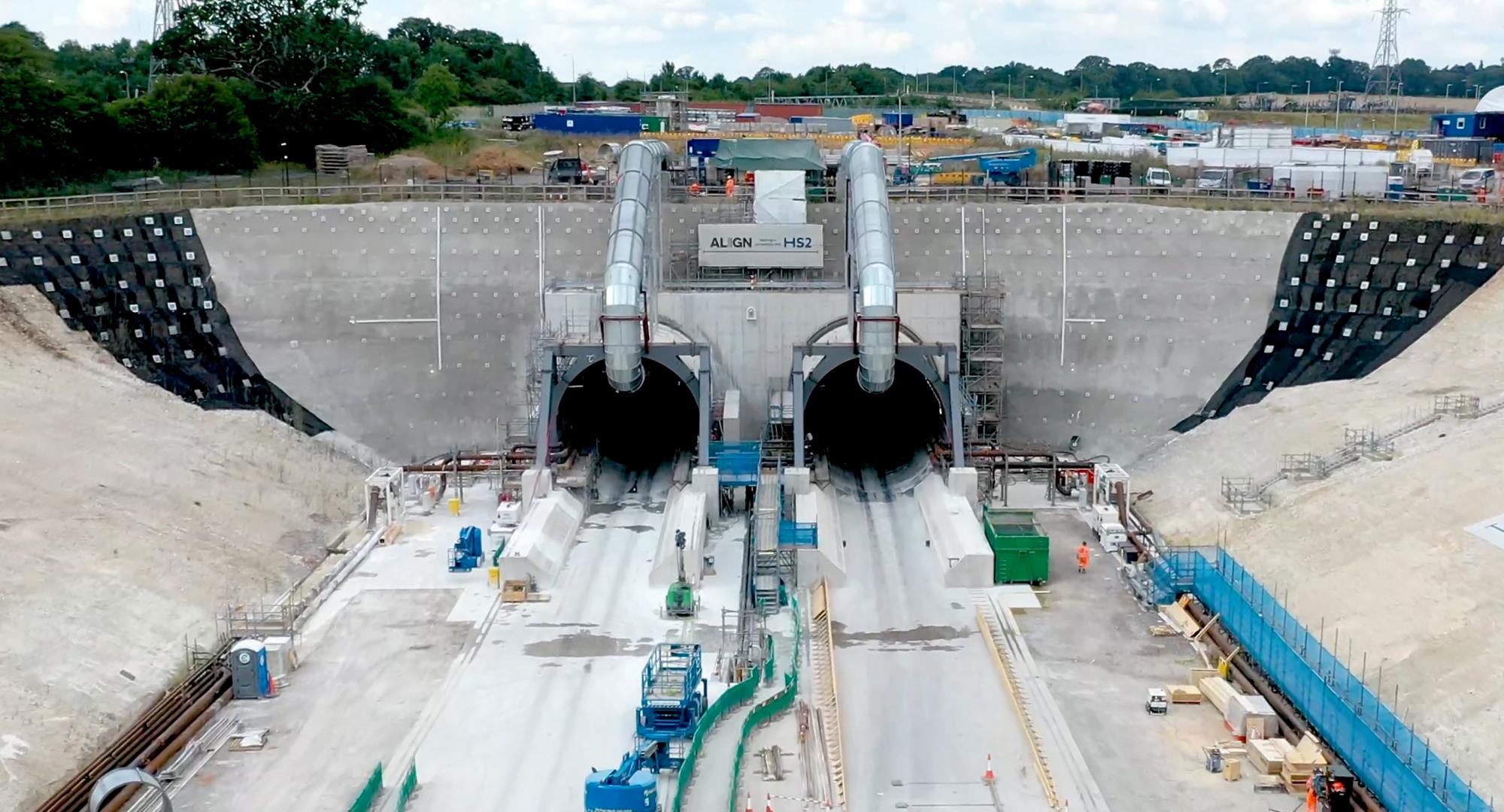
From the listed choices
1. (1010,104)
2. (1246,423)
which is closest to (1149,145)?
(1246,423)

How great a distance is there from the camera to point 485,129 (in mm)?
86062

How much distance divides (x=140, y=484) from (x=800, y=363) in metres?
18.9

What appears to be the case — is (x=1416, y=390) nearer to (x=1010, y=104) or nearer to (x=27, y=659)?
(x=27, y=659)

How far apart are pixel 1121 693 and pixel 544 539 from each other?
51.3 ft

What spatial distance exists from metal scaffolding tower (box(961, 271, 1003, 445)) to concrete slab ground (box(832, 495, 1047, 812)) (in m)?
8.37

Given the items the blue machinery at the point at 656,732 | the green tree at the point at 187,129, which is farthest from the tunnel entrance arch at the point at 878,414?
the green tree at the point at 187,129

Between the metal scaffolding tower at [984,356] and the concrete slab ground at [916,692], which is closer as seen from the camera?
the concrete slab ground at [916,692]

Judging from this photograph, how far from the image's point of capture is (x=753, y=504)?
42.6 metres

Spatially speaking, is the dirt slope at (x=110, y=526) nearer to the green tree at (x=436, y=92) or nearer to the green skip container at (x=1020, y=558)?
the green skip container at (x=1020, y=558)

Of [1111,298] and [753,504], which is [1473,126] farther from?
[753,504]

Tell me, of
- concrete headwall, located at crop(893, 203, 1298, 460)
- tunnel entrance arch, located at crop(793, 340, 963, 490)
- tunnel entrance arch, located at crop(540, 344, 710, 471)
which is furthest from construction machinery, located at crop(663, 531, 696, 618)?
concrete headwall, located at crop(893, 203, 1298, 460)

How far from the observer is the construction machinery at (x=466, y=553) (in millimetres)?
38188

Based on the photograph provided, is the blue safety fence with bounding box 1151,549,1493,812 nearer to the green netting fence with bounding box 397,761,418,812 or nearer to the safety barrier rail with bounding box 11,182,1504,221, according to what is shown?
the green netting fence with bounding box 397,761,418,812

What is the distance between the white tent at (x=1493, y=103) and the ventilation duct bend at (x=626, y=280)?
187 ft
